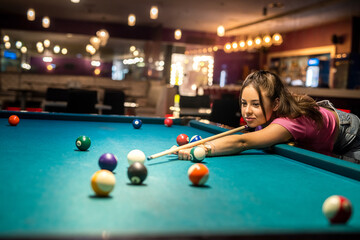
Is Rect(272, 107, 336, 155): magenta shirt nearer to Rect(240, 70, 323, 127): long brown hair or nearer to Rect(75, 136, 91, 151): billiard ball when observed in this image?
Rect(240, 70, 323, 127): long brown hair

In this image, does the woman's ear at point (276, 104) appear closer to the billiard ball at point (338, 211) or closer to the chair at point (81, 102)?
the billiard ball at point (338, 211)

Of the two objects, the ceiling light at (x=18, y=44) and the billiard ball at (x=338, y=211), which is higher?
the ceiling light at (x=18, y=44)

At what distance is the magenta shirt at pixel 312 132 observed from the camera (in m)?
2.13

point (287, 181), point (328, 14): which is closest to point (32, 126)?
point (287, 181)

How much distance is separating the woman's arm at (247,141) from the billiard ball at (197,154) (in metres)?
0.16

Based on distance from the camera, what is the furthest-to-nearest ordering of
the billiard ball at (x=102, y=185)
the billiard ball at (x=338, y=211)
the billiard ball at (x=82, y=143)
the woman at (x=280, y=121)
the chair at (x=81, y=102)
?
the chair at (x=81, y=102) → the woman at (x=280, y=121) → the billiard ball at (x=82, y=143) → the billiard ball at (x=102, y=185) → the billiard ball at (x=338, y=211)

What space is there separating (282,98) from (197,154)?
762 millimetres

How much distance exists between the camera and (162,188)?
126 centimetres

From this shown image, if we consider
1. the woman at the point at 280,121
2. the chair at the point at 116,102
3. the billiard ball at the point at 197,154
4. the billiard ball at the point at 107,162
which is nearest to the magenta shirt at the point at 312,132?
the woman at the point at 280,121

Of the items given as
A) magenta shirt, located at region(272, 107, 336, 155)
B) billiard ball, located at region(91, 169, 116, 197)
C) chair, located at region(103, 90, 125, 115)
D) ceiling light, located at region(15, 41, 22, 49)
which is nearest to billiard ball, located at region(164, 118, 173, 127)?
magenta shirt, located at region(272, 107, 336, 155)

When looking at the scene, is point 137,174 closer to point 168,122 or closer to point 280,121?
point 280,121

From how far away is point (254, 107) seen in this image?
2209 mm

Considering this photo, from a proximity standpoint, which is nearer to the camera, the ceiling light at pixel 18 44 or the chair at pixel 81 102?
the chair at pixel 81 102

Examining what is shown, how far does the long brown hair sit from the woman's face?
0.02 meters
